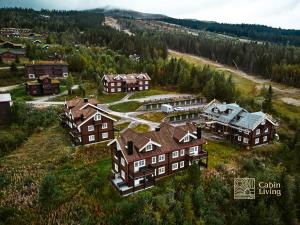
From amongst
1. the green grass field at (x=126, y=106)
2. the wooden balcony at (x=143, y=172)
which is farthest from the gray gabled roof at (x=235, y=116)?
the wooden balcony at (x=143, y=172)

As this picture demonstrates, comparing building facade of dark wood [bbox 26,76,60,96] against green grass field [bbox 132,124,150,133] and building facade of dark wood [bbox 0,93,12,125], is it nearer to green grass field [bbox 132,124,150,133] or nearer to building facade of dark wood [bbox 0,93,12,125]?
building facade of dark wood [bbox 0,93,12,125]

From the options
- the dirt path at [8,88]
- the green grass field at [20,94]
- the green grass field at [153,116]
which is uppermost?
the dirt path at [8,88]

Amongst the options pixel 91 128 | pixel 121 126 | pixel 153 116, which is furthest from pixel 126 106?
pixel 91 128

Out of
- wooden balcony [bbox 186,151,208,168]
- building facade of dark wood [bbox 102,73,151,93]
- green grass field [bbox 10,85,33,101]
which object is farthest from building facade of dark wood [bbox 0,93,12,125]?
wooden balcony [bbox 186,151,208,168]

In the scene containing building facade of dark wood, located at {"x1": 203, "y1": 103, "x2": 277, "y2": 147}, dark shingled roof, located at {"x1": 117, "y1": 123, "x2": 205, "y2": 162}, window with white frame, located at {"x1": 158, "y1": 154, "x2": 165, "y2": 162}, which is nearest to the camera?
dark shingled roof, located at {"x1": 117, "y1": 123, "x2": 205, "y2": 162}

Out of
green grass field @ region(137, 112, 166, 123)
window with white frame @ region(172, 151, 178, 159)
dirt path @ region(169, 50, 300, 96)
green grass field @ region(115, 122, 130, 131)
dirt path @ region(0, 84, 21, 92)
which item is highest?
dirt path @ region(0, 84, 21, 92)

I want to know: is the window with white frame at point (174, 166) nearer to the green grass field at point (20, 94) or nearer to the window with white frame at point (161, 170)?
the window with white frame at point (161, 170)

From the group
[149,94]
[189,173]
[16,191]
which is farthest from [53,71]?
[189,173]

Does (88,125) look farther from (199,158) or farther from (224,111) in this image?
(224,111)
